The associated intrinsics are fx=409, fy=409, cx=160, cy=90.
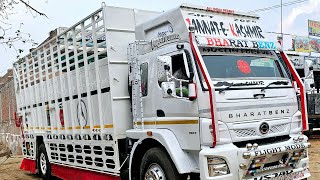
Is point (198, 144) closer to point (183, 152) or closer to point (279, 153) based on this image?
point (183, 152)

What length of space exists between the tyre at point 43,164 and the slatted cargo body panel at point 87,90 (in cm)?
34

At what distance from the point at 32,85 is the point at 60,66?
2.25 m

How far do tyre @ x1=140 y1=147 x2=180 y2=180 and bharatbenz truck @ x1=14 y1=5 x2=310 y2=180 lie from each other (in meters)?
0.02

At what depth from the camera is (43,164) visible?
10383 mm

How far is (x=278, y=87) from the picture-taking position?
5.87 meters

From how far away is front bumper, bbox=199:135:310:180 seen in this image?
16.7 ft

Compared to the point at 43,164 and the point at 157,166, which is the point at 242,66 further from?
the point at 43,164

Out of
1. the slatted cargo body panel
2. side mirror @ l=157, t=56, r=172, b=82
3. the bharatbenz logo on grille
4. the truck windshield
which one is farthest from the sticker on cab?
the slatted cargo body panel

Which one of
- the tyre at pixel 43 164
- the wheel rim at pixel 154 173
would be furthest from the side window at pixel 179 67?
the tyre at pixel 43 164

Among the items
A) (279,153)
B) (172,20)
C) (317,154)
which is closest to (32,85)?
(172,20)

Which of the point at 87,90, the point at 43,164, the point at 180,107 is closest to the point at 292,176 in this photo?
the point at 180,107

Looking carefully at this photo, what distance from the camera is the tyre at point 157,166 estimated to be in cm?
563

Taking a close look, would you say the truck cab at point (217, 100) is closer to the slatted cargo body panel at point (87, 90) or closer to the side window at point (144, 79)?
the side window at point (144, 79)

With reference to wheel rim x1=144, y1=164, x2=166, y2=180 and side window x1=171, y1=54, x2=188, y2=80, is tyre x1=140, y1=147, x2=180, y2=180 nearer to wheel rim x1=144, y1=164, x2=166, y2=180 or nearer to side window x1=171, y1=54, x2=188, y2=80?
wheel rim x1=144, y1=164, x2=166, y2=180
